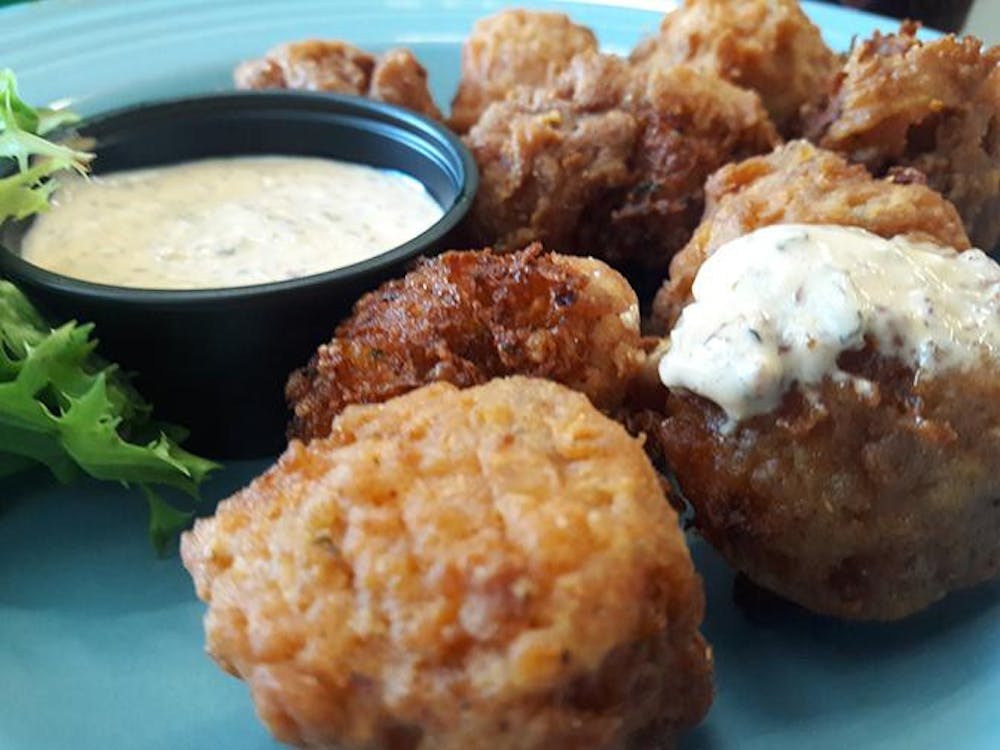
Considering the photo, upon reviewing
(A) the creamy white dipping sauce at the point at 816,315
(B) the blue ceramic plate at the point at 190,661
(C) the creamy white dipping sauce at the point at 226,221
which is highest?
(A) the creamy white dipping sauce at the point at 816,315

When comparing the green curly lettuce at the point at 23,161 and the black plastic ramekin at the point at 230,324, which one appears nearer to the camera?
the black plastic ramekin at the point at 230,324

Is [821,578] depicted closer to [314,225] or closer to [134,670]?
[134,670]

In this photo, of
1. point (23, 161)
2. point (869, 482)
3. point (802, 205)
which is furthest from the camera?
point (23, 161)

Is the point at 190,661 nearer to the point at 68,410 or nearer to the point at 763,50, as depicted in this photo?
the point at 68,410

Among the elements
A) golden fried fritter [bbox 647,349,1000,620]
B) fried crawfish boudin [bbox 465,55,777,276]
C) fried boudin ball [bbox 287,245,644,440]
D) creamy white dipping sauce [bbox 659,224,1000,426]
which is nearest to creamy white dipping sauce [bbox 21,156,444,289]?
fried crawfish boudin [bbox 465,55,777,276]

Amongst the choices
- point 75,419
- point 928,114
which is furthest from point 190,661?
point 928,114

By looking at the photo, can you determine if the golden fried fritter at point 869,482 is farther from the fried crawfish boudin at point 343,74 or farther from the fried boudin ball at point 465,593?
the fried crawfish boudin at point 343,74

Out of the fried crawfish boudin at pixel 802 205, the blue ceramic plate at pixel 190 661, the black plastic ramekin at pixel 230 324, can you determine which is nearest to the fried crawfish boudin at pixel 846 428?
the blue ceramic plate at pixel 190 661

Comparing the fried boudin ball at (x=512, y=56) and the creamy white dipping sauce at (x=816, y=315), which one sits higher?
the creamy white dipping sauce at (x=816, y=315)
